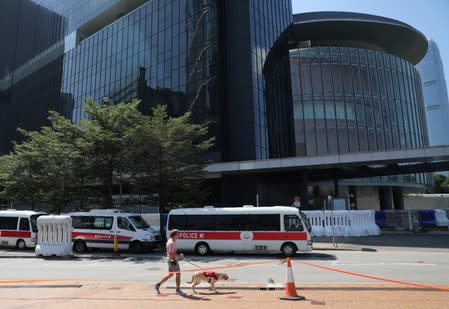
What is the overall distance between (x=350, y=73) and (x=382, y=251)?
41615 mm

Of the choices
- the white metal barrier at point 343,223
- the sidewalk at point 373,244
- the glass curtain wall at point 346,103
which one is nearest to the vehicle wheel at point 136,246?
the sidewalk at point 373,244

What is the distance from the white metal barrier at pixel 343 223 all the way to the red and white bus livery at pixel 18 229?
16939mm

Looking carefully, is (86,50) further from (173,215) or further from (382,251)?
(382,251)

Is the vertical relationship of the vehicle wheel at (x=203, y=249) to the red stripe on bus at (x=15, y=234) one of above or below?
below

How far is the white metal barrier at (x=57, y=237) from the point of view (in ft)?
64.5

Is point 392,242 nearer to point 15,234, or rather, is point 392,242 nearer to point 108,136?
point 108,136

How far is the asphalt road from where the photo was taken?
11984 millimetres

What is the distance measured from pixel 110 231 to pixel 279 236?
29.2 ft

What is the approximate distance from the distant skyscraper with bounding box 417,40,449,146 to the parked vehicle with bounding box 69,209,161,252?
6675 inches

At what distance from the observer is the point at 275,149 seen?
43.6m

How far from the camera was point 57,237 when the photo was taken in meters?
19.8

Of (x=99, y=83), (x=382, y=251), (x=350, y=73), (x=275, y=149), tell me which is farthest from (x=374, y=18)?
(x=382, y=251)

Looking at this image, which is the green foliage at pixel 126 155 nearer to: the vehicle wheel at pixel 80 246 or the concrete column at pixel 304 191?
the vehicle wheel at pixel 80 246

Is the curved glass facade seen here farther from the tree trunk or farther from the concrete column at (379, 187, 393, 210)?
the tree trunk
